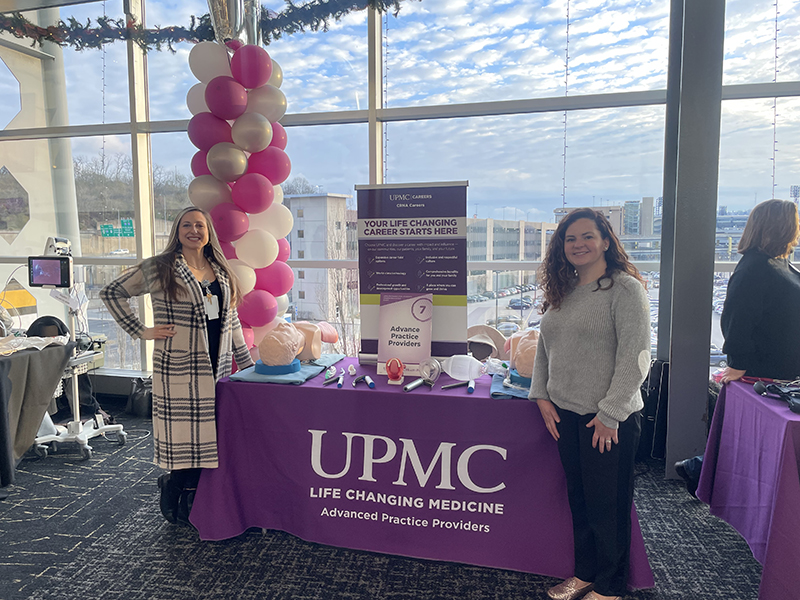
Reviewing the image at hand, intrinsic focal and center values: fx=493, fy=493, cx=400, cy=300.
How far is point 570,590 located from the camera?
1921mm

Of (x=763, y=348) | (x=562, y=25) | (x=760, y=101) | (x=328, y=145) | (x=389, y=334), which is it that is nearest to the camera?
(x=763, y=348)

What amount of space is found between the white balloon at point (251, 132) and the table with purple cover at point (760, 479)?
298 centimetres

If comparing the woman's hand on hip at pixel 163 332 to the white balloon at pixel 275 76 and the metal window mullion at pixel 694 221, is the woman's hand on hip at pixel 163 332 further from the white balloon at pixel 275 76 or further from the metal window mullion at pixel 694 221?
the metal window mullion at pixel 694 221

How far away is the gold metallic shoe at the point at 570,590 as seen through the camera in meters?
1.91

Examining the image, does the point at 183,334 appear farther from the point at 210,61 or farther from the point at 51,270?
the point at 210,61

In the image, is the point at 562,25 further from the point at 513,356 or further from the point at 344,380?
the point at 344,380

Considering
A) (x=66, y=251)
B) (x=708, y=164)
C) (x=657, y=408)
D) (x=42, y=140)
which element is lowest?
(x=657, y=408)

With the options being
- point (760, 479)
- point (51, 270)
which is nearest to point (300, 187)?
point (51, 270)

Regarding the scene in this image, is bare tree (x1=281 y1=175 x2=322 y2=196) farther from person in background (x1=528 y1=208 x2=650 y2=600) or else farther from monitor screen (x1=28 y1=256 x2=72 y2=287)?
person in background (x1=528 y1=208 x2=650 y2=600)

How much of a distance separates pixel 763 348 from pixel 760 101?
2.30 m

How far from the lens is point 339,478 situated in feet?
7.23

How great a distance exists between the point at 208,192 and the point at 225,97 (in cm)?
60

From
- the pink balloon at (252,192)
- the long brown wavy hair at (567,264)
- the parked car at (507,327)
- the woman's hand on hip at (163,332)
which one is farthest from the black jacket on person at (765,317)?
the pink balloon at (252,192)

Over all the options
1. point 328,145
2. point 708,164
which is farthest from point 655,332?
point 328,145
